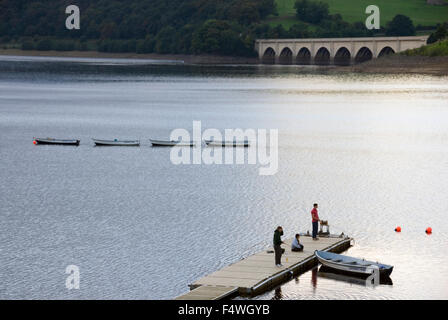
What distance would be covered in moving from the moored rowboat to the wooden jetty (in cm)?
88

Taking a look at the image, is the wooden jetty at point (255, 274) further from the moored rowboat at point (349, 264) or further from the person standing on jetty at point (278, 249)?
the moored rowboat at point (349, 264)

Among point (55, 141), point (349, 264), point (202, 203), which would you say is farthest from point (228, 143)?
point (349, 264)

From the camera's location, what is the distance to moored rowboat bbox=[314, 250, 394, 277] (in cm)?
4391

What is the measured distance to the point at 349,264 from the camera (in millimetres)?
44469

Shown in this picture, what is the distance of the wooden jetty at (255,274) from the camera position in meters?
40.2

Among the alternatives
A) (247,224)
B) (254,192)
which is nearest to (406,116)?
(254,192)

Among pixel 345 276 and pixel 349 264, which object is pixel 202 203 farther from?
pixel 349 264

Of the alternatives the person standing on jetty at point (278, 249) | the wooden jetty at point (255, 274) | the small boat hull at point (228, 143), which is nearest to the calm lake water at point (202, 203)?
the wooden jetty at point (255, 274)

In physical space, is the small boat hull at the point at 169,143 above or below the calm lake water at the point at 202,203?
above

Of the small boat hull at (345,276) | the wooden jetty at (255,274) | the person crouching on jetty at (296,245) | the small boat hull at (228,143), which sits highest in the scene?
the small boat hull at (228,143)

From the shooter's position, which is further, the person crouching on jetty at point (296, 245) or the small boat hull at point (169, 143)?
the small boat hull at point (169, 143)

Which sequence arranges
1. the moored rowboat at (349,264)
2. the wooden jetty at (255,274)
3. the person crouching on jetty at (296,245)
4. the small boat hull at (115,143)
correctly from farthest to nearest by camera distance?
the small boat hull at (115,143)
the person crouching on jetty at (296,245)
the moored rowboat at (349,264)
the wooden jetty at (255,274)

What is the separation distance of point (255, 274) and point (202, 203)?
19649mm

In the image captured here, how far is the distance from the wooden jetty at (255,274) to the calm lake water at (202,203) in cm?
71
